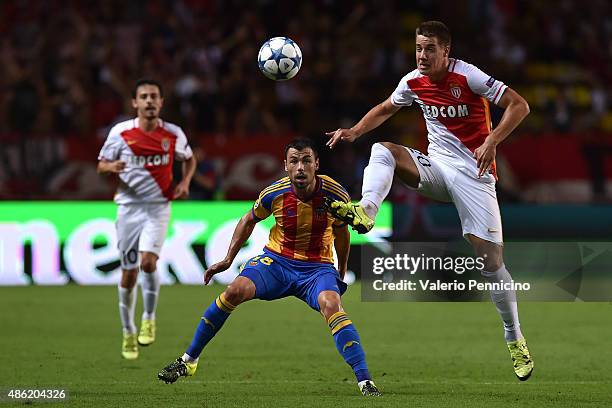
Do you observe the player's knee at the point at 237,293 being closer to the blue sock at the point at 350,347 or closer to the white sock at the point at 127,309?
the blue sock at the point at 350,347

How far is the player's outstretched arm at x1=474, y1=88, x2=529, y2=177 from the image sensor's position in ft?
24.6

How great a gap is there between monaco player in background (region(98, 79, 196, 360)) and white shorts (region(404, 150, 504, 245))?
9.07 ft

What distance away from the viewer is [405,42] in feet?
68.7

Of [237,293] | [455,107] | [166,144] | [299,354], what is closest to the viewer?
[237,293]

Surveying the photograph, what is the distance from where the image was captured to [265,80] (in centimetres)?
1844

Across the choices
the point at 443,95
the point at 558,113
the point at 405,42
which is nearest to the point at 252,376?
the point at 443,95

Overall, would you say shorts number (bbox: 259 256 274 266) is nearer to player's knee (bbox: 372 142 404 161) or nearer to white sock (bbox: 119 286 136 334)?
player's knee (bbox: 372 142 404 161)

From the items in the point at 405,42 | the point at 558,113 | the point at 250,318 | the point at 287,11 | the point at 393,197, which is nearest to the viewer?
the point at 250,318

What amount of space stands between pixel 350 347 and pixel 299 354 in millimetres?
2465

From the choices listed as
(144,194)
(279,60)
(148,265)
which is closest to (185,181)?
(144,194)

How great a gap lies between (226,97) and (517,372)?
10099 millimetres

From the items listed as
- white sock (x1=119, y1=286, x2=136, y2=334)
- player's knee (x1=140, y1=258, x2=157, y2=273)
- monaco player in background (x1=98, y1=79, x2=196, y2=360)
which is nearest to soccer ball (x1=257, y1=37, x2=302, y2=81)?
monaco player in background (x1=98, y1=79, x2=196, y2=360)

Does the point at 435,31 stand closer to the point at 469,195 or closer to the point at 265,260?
the point at 469,195

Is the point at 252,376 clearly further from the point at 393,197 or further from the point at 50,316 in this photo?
the point at 393,197
